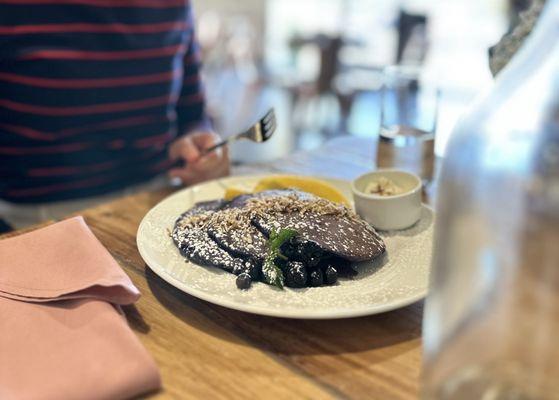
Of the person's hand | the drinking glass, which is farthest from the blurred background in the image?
the drinking glass

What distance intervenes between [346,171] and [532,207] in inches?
32.0

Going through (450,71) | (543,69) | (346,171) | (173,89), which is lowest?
(450,71)

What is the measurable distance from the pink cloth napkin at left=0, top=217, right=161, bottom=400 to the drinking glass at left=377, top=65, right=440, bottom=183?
63cm

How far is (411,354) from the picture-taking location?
2.24 ft

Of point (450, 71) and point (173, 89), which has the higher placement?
point (173, 89)

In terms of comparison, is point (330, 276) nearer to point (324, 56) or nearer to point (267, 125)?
point (267, 125)

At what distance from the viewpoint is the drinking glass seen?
4.00ft

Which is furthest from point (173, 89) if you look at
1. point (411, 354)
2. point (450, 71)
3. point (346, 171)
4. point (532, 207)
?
point (450, 71)

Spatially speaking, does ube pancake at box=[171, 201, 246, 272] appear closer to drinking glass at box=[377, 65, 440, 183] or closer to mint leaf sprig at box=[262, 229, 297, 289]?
mint leaf sprig at box=[262, 229, 297, 289]

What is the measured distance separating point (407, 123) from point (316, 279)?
0.57 metres

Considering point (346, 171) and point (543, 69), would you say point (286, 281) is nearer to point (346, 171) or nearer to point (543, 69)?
point (543, 69)

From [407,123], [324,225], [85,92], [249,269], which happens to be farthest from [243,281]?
[85,92]

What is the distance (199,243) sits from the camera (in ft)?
2.73

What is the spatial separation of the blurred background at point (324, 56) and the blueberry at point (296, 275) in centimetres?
324
